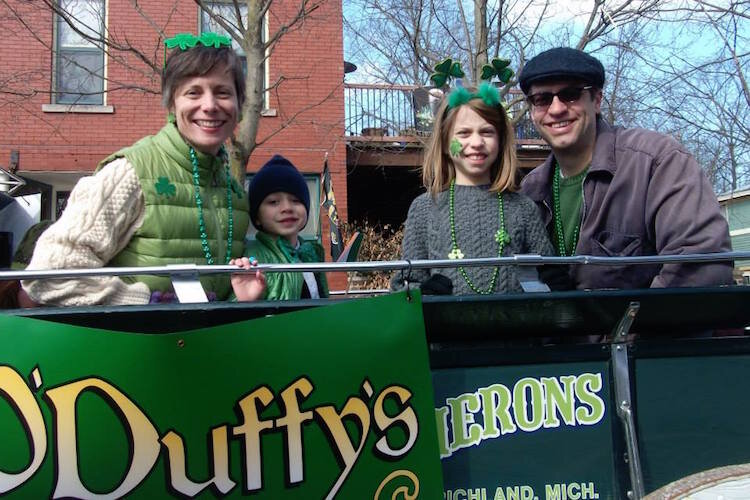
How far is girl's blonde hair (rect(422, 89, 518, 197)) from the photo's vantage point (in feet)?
8.70

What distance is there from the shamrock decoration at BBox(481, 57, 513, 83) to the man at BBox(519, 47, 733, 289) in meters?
0.22

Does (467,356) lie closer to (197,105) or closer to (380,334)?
(380,334)

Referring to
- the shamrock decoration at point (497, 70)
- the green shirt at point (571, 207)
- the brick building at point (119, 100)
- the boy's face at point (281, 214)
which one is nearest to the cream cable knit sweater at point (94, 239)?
the boy's face at point (281, 214)

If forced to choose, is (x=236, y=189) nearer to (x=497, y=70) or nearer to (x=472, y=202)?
(x=472, y=202)

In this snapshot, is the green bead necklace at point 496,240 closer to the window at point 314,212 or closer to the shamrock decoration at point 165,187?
the shamrock decoration at point 165,187

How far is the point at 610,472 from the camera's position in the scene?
1944mm

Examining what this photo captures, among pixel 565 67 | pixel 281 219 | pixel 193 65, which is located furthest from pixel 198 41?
pixel 565 67

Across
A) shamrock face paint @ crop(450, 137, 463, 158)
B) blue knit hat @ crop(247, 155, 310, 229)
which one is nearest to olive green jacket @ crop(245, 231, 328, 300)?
blue knit hat @ crop(247, 155, 310, 229)

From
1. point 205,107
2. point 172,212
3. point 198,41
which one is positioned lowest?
point 172,212

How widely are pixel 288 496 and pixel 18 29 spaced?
10.6 m

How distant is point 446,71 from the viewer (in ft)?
10.0

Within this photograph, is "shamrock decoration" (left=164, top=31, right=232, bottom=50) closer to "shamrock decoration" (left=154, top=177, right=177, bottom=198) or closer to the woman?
the woman

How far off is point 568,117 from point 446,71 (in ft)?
2.01

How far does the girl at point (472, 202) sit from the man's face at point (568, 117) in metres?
0.21
